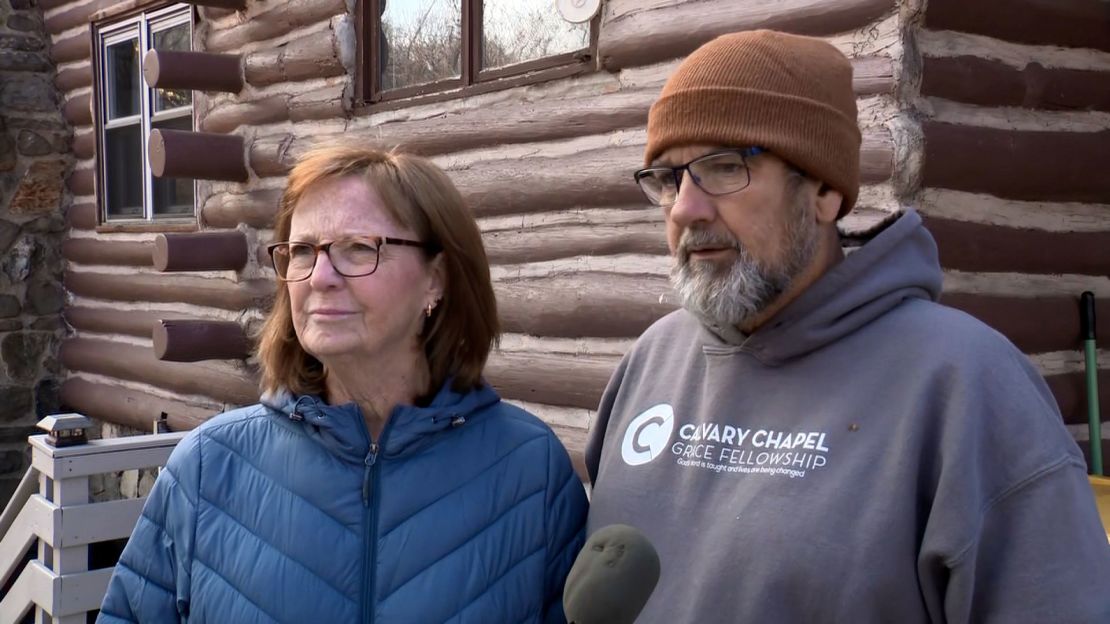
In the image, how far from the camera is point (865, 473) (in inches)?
73.1

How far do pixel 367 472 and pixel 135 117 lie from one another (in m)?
7.23

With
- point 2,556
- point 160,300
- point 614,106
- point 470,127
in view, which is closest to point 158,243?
point 160,300

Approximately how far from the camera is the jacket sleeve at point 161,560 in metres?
2.24

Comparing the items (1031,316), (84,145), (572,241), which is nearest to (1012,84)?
(1031,316)

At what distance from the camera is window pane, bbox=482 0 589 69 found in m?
5.02

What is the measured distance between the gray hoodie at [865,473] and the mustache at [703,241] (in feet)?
0.53

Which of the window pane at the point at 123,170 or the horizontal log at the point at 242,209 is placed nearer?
the horizontal log at the point at 242,209

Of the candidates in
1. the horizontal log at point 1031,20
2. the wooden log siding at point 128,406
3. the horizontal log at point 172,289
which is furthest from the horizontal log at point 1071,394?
the wooden log siding at point 128,406

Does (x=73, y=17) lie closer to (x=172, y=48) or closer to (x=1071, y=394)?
(x=172, y=48)

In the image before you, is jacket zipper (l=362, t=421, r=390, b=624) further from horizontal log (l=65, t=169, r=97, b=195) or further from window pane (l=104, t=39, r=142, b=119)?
horizontal log (l=65, t=169, r=97, b=195)

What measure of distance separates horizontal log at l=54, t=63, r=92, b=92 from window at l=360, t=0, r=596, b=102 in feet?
13.4

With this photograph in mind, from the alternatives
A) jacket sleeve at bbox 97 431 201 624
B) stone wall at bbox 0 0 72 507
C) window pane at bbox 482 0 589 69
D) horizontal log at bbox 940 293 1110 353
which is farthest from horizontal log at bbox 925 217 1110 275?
stone wall at bbox 0 0 72 507

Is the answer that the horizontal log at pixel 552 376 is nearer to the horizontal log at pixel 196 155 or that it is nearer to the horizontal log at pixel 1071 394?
the horizontal log at pixel 1071 394

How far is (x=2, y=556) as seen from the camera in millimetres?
5582
